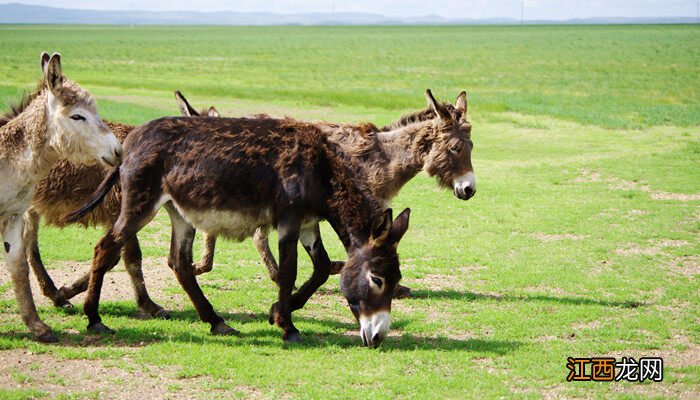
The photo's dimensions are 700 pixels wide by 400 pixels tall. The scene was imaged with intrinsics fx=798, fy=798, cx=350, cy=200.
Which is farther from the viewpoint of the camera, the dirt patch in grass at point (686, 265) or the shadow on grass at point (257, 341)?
the dirt patch in grass at point (686, 265)

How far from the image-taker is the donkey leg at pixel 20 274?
8.20 meters

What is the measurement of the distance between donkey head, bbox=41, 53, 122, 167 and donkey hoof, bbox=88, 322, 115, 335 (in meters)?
→ 1.76

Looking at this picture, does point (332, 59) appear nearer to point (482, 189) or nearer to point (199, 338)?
point (482, 189)

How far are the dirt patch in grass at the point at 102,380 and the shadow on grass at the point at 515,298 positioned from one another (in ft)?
13.0

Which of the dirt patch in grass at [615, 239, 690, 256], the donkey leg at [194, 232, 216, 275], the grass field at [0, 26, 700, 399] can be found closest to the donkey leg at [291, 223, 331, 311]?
the grass field at [0, 26, 700, 399]

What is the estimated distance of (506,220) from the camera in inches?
581

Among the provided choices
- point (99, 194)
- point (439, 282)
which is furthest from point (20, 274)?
point (439, 282)

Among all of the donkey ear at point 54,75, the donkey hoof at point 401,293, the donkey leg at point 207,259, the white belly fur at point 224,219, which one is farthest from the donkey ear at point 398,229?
the donkey ear at point 54,75

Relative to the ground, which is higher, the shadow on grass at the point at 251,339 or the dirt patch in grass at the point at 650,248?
the shadow on grass at the point at 251,339

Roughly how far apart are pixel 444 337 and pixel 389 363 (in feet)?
3.89

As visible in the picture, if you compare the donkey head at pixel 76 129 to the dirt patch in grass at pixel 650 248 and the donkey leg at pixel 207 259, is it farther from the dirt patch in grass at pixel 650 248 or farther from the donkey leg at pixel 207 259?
the dirt patch in grass at pixel 650 248

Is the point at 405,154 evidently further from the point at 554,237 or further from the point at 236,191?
the point at 554,237

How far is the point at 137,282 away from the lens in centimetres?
934

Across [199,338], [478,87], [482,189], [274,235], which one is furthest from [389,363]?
[478,87]
